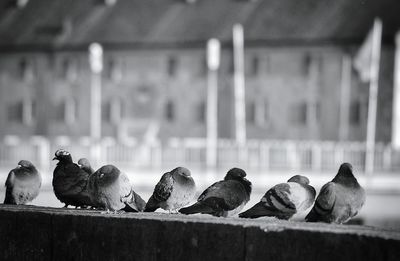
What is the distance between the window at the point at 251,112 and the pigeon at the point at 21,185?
34455 mm

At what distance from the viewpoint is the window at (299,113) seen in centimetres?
4191

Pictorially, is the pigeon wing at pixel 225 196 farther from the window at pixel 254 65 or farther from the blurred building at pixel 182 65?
the window at pixel 254 65

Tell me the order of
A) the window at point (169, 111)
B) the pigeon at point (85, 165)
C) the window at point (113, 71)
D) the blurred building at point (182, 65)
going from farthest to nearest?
1. the window at point (113, 71)
2. the window at point (169, 111)
3. the blurred building at point (182, 65)
4. the pigeon at point (85, 165)

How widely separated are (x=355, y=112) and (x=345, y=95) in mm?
1170

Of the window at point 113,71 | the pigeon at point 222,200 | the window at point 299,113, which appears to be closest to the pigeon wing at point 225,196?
the pigeon at point 222,200

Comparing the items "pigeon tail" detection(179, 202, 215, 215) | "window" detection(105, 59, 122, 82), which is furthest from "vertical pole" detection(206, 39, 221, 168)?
"pigeon tail" detection(179, 202, 215, 215)

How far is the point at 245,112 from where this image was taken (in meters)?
43.1

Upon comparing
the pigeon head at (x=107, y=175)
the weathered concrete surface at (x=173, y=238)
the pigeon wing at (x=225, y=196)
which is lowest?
the weathered concrete surface at (x=173, y=238)

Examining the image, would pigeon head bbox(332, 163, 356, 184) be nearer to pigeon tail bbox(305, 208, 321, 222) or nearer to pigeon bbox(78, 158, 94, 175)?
pigeon tail bbox(305, 208, 321, 222)

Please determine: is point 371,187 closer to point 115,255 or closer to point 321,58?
point 321,58

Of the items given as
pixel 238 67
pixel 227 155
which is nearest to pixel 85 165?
pixel 227 155

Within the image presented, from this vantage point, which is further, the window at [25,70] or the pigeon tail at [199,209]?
the window at [25,70]

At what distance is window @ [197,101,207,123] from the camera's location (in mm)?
43156

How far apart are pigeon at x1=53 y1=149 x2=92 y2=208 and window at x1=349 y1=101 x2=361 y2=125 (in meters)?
33.9
